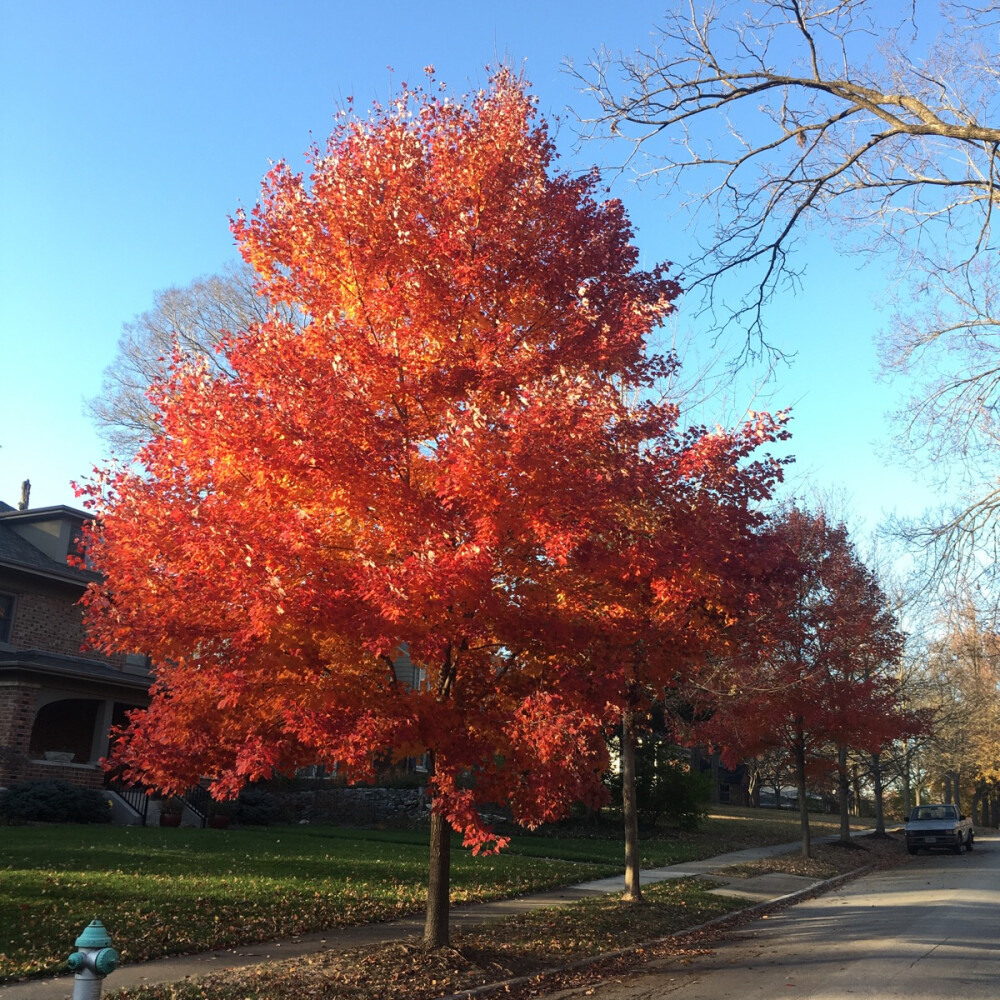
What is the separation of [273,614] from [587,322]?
4.57 meters

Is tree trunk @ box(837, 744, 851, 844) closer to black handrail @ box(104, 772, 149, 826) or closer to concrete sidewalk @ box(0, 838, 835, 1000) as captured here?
concrete sidewalk @ box(0, 838, 835, 1000)

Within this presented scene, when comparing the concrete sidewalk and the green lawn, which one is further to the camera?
the green lawn

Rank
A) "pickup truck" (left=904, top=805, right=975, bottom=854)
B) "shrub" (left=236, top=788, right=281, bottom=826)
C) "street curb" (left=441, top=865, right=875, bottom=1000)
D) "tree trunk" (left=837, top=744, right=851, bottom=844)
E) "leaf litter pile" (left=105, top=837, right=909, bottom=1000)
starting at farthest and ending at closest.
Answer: "tree trunk" (left=837, top=744, right=851, bottom=844)
"pickup truck" (left=904, top=805, right=975, bottom=854)
"shrub" (left=236, top=788, right=281, bottom=826)
"street curb" (left=441, top=865, right=875, bottom=1000)
"leaf litter pile" (left=105, top=837, right=909, bottom=1000)

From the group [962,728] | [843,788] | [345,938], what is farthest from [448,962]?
[962,728]

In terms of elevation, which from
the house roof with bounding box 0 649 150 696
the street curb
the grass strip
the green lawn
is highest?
the house roof with bounding box 0 649 150 696

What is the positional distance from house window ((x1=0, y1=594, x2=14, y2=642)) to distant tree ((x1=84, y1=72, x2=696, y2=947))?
16.4 m

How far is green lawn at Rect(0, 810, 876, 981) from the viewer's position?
31.5 ft

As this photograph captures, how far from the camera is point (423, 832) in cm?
2433

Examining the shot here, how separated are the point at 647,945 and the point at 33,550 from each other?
2004cm

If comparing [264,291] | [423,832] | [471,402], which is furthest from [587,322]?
[423,832]

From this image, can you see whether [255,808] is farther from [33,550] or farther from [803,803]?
[803,803]

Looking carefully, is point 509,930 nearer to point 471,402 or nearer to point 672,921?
point 672,921

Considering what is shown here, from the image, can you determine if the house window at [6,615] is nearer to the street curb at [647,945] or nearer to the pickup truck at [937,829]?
the street curb at [647,945]

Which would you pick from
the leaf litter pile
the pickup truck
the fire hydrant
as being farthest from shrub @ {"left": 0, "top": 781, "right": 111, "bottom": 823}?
the pickup truck
